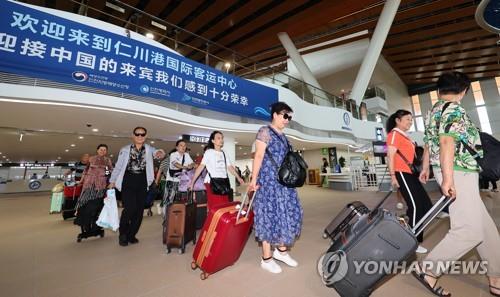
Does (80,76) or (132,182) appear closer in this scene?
(132,182)

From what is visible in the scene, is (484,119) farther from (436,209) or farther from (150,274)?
(150,274)

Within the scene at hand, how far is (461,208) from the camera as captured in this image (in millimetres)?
1270

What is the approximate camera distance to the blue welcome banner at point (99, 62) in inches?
135

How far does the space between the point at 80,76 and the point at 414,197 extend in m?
5.30

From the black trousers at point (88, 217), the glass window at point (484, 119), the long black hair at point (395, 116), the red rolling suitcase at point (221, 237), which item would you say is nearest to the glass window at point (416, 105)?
the glass window at point (484, 119)

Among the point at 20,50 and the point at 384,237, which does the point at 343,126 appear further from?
the point at 20,50

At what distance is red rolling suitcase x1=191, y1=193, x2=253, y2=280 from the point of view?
1.59 metres

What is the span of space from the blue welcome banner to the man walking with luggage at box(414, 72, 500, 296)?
4892 millimetres

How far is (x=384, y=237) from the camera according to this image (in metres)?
1.19

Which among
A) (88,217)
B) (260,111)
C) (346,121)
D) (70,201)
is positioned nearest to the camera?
(88,217)

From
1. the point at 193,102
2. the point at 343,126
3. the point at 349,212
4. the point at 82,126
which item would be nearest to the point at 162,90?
the point at 193,102

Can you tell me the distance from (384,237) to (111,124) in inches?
253

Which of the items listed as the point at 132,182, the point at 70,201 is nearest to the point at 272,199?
the point at 132,182

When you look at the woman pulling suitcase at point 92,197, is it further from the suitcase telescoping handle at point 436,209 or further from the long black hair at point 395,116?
the long black hair at point 395,116
